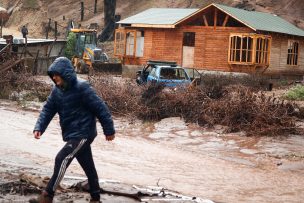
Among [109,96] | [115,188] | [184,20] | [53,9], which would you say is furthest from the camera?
[53,9]

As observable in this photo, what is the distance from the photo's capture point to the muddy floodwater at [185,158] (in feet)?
29.9

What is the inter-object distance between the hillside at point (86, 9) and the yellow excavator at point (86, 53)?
1978 cm

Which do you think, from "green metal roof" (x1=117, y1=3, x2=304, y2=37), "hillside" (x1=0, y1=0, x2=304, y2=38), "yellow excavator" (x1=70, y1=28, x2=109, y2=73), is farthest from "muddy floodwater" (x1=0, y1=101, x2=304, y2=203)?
"hillside" (x1=0, y1=0, x2=304, y2=38)

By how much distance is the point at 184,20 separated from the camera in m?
33.2

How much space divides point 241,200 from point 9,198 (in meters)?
3.46

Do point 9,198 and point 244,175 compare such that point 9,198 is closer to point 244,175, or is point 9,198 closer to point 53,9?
point 244,175

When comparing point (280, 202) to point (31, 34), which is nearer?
point (280, 202)

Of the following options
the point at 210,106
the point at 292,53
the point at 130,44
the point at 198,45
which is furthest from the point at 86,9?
the point at 210,106

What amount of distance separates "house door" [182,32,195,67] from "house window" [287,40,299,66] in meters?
6.14

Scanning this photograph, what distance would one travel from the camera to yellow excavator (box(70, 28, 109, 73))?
1449 inches

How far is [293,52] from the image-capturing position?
3525 centimetres

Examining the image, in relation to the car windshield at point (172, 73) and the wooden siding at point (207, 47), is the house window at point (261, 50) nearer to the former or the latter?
the wooden siding at point (207, 47)

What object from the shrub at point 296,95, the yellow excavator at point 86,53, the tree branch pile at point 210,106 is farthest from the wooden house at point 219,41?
the tree branch pile at point 210,106

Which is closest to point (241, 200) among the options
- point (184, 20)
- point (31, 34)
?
point (184, 20)
